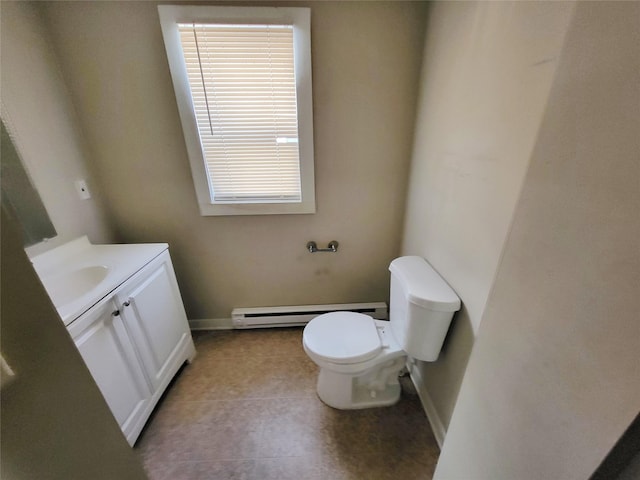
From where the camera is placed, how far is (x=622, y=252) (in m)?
0.36

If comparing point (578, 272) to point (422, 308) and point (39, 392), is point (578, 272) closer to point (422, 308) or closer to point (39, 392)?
point (422, 308)

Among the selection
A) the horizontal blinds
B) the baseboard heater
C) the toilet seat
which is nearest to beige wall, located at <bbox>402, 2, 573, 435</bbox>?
the toilet seat

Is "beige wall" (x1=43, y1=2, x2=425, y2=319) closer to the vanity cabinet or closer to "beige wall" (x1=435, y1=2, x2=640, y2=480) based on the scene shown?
the vanity cabinet

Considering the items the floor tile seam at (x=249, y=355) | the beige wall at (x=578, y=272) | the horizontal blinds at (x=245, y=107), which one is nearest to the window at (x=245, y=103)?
the horizontal blinds at (x=245, y=107)

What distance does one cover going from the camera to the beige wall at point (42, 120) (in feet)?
3.57

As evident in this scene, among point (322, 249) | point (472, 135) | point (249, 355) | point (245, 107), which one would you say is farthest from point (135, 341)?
point (472, 135)

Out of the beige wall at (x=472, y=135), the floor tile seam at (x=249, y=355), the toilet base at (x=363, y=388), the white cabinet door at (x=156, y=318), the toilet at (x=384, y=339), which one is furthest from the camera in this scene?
the floor tile seam at (x=249, y=355)

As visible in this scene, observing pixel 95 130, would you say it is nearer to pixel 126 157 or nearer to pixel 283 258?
pixel 126 157

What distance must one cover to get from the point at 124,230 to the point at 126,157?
490 millimetres

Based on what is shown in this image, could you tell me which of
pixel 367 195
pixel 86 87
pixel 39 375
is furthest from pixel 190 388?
pixel 86 87

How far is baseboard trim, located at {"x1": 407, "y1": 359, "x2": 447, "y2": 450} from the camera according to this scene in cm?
121

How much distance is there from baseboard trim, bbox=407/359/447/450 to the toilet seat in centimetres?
43

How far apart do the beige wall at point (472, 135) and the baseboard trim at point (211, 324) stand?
145 centimetres

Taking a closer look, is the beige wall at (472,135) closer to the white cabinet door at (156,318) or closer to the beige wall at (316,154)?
the beige wall at (316,154)
